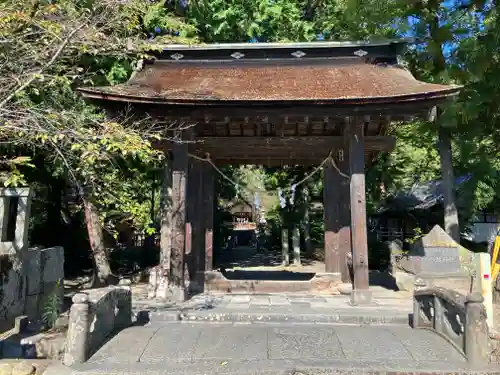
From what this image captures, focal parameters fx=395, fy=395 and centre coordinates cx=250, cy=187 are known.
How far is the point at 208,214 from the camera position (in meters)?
10.9

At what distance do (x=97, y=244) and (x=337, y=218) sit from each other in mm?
7226

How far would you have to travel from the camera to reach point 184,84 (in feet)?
31.7

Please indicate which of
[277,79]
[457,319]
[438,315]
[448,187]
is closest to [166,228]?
[277,79]

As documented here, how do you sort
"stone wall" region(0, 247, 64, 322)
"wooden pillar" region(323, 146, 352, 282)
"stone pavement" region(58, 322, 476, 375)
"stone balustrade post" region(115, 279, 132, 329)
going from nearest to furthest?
1. "stone pavement" region(58, 322, 476, 375)
2. "stone balustrade post" region(115, 279, 132, 329)
3. "stone wall" region(0, 247, 64, 322)
4. "wooden pillar" region(323, 146, 352, 282)

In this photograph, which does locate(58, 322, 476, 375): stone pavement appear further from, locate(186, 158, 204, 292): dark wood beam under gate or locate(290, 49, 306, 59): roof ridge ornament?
locate(290, 49, 306, 59): roof ridge ornament

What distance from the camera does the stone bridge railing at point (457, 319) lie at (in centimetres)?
502

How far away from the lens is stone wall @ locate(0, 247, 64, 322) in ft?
24.7

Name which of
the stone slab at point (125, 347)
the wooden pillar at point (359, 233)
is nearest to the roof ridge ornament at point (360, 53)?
the wooden pillar at point (359, 233)

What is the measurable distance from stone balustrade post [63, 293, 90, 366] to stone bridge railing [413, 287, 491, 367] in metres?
4.92

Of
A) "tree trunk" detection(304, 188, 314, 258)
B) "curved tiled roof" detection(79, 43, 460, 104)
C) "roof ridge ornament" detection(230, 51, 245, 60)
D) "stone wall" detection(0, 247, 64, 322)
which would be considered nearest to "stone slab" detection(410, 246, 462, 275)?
"curved tiled roof" detection(79, 43, 460, 104)

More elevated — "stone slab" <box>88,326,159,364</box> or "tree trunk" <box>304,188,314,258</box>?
"tree trunk" <box>304,188,314,258</box>

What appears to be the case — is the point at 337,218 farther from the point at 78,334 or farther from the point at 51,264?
the point at 78,334

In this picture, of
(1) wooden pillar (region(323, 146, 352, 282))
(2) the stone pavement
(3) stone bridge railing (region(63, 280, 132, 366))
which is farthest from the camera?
(1) wooden pillar (region(323, 146, 352, 282))

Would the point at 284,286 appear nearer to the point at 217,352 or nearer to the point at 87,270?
the point at 217,352
